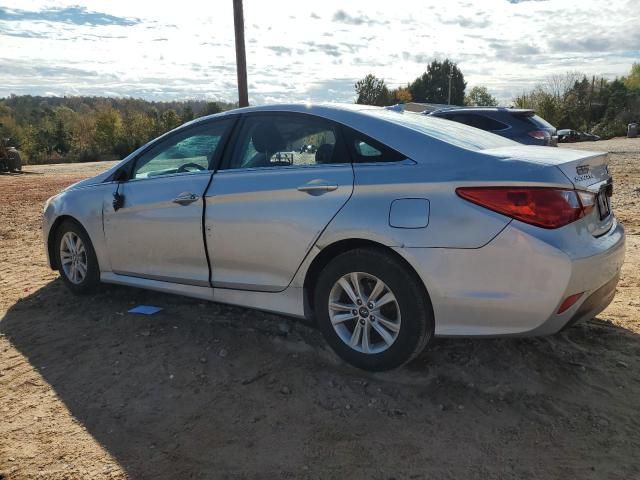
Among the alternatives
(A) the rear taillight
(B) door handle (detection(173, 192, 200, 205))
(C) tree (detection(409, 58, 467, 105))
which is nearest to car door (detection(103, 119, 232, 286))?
(B) door handle (detection(173, 192, 200, 205))

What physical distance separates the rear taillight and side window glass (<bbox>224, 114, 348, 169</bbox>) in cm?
96

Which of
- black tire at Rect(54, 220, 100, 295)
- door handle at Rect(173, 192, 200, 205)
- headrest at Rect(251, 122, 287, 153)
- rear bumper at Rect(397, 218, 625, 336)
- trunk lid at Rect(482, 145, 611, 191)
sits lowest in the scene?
black tire at Rect(54, 220, 100, 295)

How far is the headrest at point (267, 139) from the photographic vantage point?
3.78m

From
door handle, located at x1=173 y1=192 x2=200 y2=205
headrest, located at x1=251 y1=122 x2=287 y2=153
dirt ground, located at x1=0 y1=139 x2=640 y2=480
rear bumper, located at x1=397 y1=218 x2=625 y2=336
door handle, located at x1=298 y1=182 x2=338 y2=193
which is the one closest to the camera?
dirt ground, located at x1=0 y1=139 x2=640 y2=480

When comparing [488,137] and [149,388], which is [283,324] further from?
[488,137]

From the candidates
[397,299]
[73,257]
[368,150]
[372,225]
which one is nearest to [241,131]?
[368,150]

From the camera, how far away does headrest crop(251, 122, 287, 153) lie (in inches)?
149

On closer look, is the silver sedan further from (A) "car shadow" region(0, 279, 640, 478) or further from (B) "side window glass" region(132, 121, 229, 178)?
(A) "car shadow" region(0, 279, 640, 478)

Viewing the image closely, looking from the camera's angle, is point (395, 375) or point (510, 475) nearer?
Result: point (510, 475)

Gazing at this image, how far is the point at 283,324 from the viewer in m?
4.13

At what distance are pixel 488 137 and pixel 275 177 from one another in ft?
4.75

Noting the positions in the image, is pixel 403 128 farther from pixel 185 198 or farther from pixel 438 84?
pixel 438 84

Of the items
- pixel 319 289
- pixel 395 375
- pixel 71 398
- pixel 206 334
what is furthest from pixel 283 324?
pixel 71 398

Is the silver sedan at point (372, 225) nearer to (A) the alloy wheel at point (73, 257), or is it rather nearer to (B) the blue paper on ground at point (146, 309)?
(B) the blue paper on ground at point (146, 309)
